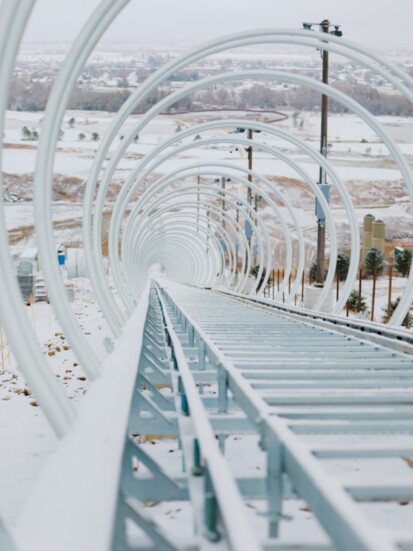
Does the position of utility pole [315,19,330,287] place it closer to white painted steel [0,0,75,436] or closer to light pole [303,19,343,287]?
light pole [303,19,343,287]

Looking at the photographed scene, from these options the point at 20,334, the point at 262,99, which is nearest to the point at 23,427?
the point at 20,334

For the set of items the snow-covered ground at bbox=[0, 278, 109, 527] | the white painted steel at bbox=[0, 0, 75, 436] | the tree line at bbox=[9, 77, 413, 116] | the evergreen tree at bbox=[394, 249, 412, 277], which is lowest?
the snow-covered ground at bbox=[0, 278, 109, 527]

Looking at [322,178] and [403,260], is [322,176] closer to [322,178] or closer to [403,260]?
[322,178]

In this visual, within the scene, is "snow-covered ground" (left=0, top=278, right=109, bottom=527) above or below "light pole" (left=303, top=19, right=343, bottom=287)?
below

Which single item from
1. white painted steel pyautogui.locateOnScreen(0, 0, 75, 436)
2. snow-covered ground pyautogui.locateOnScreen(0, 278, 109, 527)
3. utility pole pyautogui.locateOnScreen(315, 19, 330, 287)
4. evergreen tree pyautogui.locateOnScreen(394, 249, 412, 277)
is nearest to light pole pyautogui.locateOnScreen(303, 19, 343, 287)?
utility pole pyautogui.locateOnScreen(315, 19, 330, 287)

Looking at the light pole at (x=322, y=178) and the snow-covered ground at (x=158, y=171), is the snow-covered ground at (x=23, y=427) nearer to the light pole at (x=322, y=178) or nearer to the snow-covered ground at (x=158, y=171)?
A: the snow-covered ground at (x=158, y=171)

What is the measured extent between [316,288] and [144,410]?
1613 centimetres

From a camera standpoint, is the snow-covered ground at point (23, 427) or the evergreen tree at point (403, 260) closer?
the snow-covered ground at point (23, 427)

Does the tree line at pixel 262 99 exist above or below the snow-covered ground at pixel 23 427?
above

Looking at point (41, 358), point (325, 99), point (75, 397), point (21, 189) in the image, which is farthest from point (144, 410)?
point (21, 189)

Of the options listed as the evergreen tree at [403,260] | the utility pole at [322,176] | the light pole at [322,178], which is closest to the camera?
the light pole at [322,178]

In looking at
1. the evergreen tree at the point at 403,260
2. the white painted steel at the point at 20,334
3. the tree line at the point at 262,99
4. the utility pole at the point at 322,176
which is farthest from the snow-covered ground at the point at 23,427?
the tree line at the point at 262,99

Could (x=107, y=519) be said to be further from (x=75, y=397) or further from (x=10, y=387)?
(x=10, y=387)

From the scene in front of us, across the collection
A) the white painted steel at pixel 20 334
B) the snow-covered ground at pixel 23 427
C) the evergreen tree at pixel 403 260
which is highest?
the white painted steel at pixel 20 334
